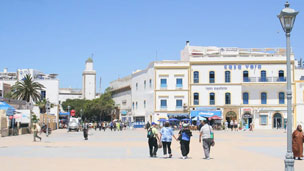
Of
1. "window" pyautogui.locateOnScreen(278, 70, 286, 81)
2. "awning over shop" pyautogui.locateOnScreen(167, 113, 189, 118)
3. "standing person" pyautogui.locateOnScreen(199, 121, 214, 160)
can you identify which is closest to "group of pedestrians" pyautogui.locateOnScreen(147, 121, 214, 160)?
"standing person" pyautogui.locateOnScreen(199, 121, 214, 160)

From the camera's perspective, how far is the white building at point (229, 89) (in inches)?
2704

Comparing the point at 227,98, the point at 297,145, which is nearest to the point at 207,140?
the point at 297,145

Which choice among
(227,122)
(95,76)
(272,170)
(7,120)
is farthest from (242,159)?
(95,76)

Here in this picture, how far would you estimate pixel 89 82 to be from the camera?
145 meters

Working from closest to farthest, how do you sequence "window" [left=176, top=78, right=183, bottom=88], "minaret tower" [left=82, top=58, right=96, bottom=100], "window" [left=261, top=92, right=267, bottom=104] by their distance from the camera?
"window" [left=261, top=92, right=267, bottom=104], "window" [left=176, top=78, right=183, bottom=88], "minaret tower" [left=82, top=58, right=96, bottom=100]

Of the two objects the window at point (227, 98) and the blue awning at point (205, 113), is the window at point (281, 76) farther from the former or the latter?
the blue awning at point (205, 113)

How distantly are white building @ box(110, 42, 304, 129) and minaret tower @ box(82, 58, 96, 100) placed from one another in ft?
246

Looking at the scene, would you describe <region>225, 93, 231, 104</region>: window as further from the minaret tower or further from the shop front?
the minaret tower

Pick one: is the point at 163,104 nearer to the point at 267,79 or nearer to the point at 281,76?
the point at 267,79

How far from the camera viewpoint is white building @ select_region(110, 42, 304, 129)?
68.7 meters

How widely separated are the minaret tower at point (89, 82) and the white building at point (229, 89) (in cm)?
7510

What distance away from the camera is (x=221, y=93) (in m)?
69.6

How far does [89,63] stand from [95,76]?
172 inches

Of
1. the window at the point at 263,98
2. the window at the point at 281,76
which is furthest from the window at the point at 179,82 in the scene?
the window at the point at 281,76
